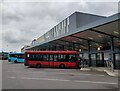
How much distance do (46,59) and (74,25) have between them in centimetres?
3014

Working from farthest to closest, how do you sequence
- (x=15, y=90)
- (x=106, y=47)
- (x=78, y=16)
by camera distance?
(x=78, y=16) → (x=106, y=47) → (x=15, y=90)

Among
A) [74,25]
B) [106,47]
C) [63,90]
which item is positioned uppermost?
[74,25]

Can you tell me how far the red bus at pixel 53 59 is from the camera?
89.7 feet

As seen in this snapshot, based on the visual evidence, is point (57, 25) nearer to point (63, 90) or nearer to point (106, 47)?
point (106, 47)

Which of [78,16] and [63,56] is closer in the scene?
[63,56]

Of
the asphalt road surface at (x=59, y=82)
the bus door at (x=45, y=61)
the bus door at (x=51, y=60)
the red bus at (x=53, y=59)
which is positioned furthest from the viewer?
the bus door at (x=45, y=61)

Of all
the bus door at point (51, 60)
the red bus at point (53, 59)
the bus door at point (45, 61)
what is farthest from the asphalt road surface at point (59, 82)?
the bus door at point (45, 61)

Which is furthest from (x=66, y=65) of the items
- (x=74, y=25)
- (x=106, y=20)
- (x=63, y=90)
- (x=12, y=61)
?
(x=74, y=25)

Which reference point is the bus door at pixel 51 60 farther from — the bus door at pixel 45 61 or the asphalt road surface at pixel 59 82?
the asphalt road surface at pixel 59 82

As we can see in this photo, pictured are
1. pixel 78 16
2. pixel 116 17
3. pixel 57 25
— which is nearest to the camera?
pixel 116 17

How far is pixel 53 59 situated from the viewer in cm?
2766

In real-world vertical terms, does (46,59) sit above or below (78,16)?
below

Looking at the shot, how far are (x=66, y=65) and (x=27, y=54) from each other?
17.1 ft

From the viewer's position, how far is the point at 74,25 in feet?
186
